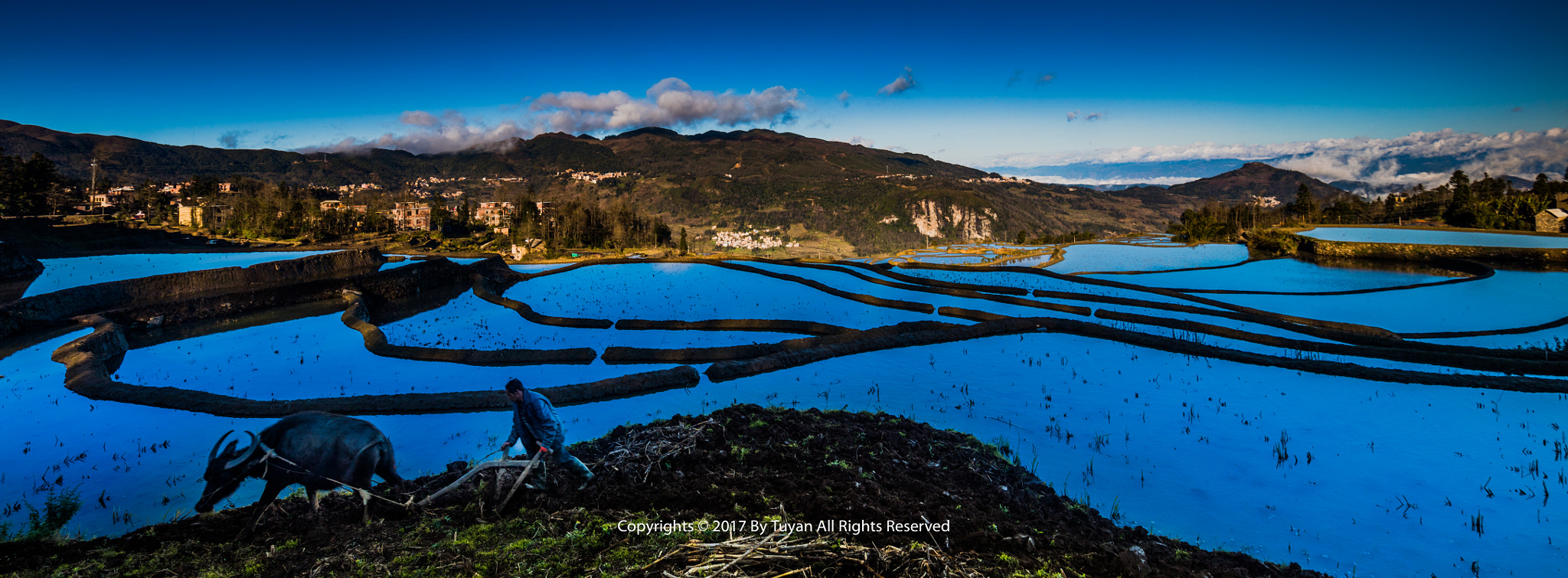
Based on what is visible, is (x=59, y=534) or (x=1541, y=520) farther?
(x=1541, y=520)

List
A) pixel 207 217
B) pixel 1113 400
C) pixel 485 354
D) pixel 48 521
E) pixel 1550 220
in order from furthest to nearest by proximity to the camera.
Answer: pixel 207 217 → pixel 1550 220 → pixel 485 354 → pixel 1113 400 → pixel 48 521

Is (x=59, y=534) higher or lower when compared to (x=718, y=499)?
lower

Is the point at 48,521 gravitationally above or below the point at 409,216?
below

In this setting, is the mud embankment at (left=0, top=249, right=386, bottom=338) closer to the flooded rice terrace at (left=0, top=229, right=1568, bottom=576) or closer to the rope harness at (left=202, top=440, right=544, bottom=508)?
the flooded rice terrace at (left=0, top=229, right=1568, bottom=576)

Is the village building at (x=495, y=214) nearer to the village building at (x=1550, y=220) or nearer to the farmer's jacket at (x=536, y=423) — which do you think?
the farmer's jacket at (x=536, y=423)

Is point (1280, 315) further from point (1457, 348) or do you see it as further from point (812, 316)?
point (812, 316)

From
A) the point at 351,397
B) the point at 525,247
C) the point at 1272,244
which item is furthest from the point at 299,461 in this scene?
the point at 1272,244

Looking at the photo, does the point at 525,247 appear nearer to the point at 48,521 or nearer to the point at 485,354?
the point at 485,354

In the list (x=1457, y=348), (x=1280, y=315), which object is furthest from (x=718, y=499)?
(x=1280, y=315)

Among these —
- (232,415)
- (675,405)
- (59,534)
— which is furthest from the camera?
(675,405)
